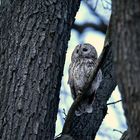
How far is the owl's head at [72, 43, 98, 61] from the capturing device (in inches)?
209

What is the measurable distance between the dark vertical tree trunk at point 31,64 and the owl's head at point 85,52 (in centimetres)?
126

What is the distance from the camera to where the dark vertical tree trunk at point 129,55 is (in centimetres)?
216

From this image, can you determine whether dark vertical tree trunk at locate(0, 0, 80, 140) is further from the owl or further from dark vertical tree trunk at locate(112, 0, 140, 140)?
dark vertical tree trunk at locate(112, 0, 140, 140)

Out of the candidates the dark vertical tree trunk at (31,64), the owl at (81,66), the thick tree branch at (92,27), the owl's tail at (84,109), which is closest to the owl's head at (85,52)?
the owl at (81,66)

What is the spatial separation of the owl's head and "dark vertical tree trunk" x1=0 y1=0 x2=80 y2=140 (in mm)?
1263

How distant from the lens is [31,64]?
12.5 feet

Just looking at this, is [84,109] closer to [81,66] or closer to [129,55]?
[81,66]

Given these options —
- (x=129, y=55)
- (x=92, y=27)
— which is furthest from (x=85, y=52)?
(x=129, y=55)

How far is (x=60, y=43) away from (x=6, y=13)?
0.47 metres

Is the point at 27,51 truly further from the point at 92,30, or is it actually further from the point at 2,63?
the point at 92,30

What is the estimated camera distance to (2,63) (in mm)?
3873

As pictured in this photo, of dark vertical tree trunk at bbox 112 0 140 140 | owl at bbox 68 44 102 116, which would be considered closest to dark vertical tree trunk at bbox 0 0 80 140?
owl at bbox 68 44 102 116

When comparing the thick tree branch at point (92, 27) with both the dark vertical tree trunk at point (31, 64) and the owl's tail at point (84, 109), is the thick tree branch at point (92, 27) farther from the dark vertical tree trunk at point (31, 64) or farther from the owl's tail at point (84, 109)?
the dark vertical tree trunk at point (31, 64)

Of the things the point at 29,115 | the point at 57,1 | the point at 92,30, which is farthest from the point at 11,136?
the point at 92,30
